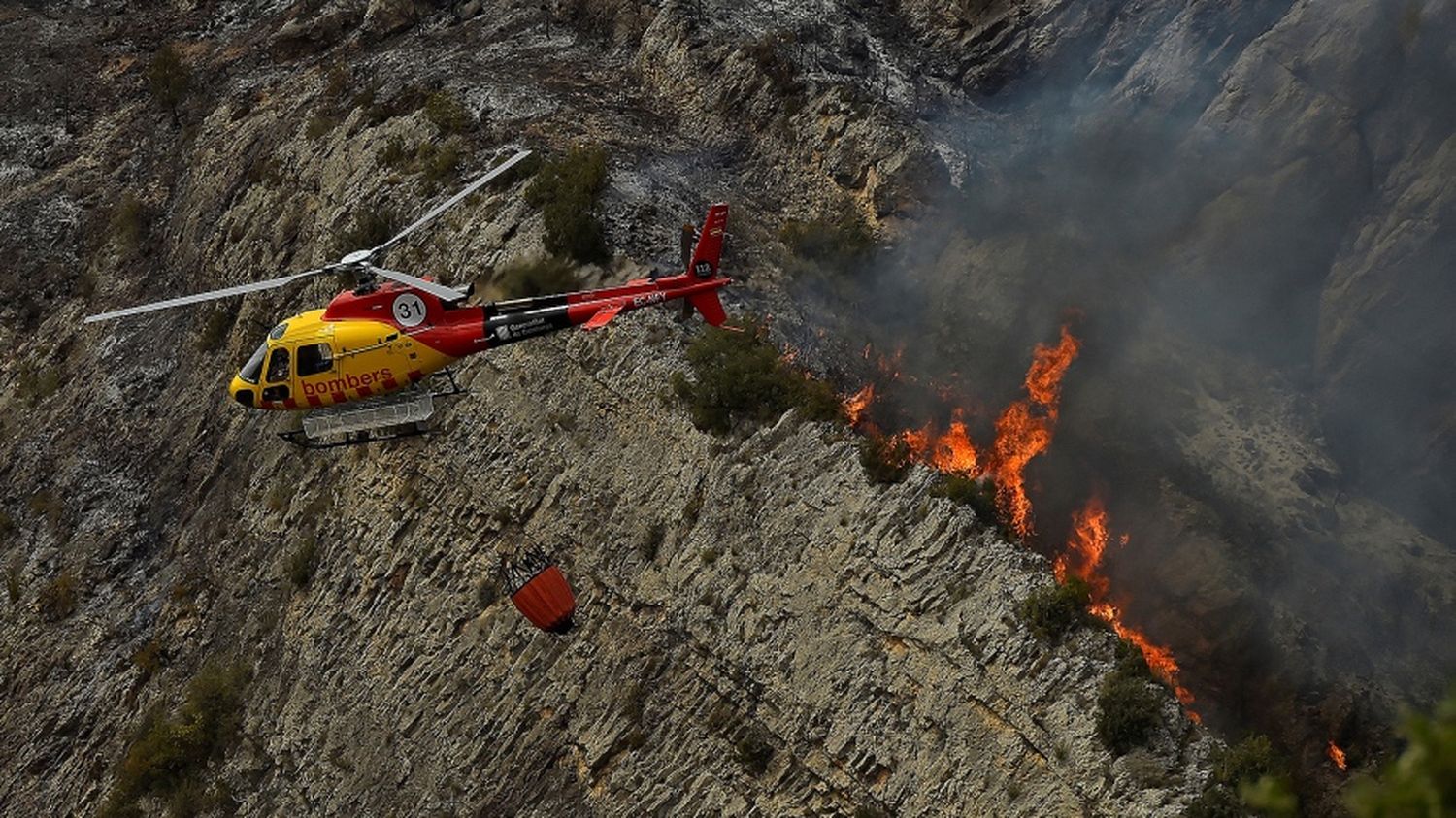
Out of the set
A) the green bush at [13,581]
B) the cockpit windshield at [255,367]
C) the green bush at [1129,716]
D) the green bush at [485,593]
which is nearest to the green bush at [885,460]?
the green bush at [1129,716]

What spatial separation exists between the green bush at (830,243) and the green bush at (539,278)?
6492 mm

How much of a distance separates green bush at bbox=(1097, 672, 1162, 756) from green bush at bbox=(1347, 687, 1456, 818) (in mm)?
13564

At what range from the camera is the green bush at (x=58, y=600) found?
3744cm

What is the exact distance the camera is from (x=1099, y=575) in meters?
25.9

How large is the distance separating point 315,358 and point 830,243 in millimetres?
14109

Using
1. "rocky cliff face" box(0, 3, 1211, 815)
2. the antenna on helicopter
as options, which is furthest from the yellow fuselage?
"rocky cliff face" box(0, 3, 1211, 815)

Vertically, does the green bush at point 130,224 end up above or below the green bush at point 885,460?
below

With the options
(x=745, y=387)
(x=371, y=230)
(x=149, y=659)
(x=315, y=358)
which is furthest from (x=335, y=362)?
(x=149, y=659)

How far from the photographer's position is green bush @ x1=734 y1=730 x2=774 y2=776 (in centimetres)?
2523

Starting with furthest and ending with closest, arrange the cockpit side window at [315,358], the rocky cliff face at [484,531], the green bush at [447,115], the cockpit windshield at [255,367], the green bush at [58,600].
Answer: the green bush at [447,115]
the green bush at [58,600]
the cockpit windshield at [255,367]
the cockpit side window at [315,358]
the rocky cliff face at [484,531]

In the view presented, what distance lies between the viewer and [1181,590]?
82.7 feet

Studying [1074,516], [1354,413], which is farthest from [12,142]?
[1354,413]

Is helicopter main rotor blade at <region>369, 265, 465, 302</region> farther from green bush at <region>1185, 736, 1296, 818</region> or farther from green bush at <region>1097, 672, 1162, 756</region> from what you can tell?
green bush at <region>1185, 736, 1296, 818</region>

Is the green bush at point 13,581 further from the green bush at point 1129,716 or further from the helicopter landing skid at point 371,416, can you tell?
the green bush at point 1129,716
